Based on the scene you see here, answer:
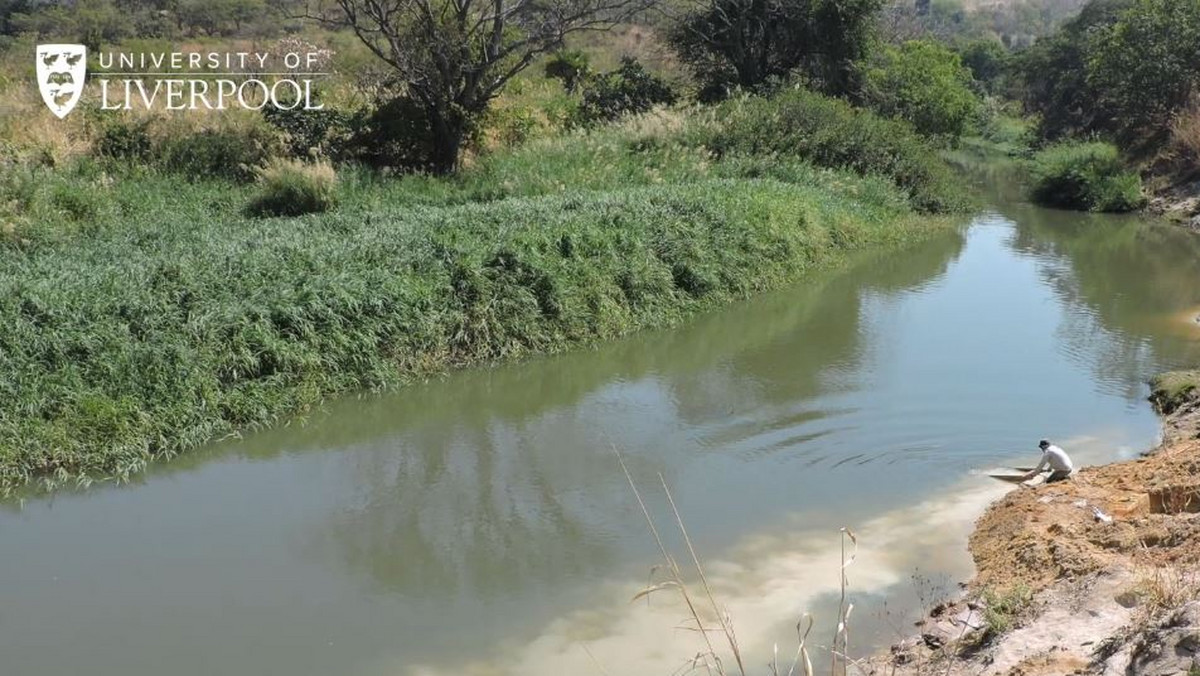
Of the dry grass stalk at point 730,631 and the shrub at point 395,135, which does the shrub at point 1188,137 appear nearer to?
the shrub at point 395,135

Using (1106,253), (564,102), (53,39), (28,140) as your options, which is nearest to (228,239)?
(28,140)

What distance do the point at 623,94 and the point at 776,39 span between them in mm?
4294

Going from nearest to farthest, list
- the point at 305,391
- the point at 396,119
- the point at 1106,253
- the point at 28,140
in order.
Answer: the point at 305,391
the point at 28,140
the point at 396,119
the point at 1106,253

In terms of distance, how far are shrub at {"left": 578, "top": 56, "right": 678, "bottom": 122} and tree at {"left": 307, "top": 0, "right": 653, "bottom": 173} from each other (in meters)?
4.81

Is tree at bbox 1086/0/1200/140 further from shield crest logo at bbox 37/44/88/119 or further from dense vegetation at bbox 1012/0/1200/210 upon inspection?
shield crest logo at bbox 37/44/88/119

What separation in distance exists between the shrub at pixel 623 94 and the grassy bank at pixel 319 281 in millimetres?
5901

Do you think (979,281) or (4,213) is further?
(979,281)

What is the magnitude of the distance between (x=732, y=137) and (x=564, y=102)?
500 centimetres

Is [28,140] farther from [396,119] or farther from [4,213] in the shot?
[396,119]

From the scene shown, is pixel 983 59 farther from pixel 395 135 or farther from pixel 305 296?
pixel 305 296

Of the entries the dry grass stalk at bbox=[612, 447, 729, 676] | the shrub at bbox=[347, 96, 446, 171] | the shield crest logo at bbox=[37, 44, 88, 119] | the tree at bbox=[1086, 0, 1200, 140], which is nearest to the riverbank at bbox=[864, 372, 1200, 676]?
the dry grass stalk at bbox=[612, 447, 729, 676]

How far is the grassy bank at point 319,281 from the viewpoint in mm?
8031

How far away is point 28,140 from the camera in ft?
47.9

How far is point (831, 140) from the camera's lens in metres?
20.0
